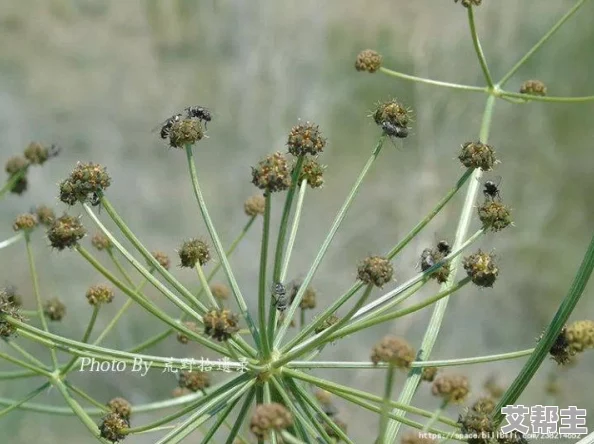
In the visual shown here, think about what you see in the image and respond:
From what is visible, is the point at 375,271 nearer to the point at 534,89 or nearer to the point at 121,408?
the point at 121,408

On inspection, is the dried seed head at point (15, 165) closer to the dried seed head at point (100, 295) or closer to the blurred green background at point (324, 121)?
the dried seed head at point (100, 295)

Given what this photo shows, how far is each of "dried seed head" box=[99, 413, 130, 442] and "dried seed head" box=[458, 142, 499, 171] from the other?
37.3 inches

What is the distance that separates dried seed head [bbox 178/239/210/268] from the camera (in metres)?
1.84

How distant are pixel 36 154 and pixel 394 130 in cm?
122

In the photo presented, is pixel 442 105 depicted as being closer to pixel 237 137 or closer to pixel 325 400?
pixel 237 137

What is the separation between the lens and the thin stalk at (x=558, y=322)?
133 cm

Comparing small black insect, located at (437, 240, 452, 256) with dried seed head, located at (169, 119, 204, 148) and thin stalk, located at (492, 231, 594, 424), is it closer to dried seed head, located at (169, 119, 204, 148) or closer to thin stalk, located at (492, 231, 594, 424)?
thin stalk, located at (492, 231, 594, 424)

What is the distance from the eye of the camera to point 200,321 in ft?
5.31

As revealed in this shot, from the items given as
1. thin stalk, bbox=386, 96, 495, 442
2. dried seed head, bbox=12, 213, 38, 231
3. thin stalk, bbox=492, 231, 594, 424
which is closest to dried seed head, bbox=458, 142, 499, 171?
thin stalk, bbox=386, 96, 495, 442

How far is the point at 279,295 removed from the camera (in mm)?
1675

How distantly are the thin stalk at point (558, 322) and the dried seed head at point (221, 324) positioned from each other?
52 cm

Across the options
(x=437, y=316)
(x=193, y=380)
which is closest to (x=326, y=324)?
(x=437, y=316)

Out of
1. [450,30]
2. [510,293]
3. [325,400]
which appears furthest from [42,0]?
[325,400]

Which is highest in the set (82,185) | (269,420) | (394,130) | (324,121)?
(324,121)
